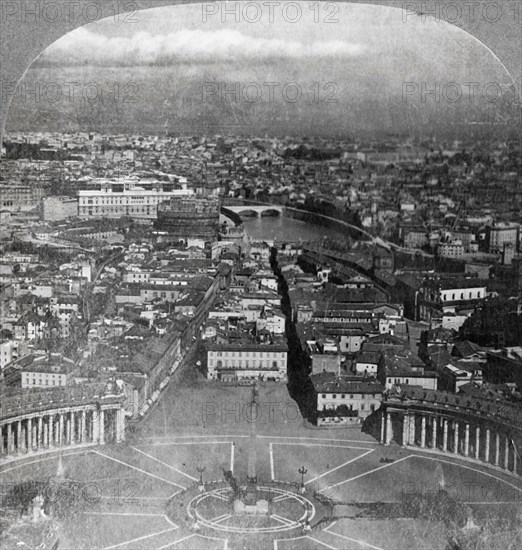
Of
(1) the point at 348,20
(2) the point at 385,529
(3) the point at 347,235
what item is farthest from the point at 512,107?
(2) the point at 385,529

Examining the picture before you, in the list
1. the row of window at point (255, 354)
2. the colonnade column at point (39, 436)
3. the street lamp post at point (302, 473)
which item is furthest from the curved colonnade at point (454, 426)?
the colonnade column at point (39, 436)

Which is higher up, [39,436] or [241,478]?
[39,436]

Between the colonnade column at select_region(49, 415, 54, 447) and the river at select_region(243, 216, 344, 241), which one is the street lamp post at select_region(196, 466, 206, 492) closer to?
the colonnade column at select_region(49, 415, 54, 447)

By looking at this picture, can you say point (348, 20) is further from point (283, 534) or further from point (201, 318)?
point (283, 534)

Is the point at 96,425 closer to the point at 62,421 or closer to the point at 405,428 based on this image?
the point at 62,421

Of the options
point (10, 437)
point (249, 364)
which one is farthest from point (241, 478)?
point (10, 437)
